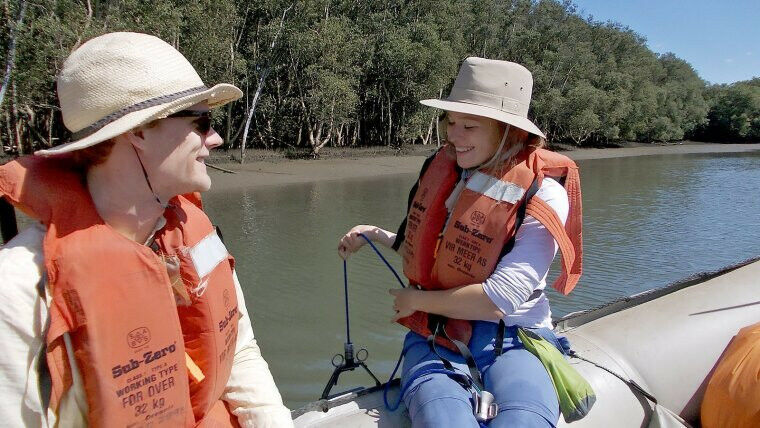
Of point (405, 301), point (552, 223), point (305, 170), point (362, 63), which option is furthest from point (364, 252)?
point (362, 63)

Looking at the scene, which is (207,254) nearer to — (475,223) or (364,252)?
(475,223)

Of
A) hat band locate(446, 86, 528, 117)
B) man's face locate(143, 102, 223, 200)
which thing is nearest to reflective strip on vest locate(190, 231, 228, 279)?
man's face locate(143, 102, 223, 200)

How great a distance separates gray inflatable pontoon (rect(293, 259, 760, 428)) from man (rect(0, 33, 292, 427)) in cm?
49

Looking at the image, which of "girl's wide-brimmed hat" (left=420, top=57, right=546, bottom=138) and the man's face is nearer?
the man's face

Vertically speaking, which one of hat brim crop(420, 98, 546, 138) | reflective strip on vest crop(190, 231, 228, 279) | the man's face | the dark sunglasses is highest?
hat brim crop(420, 98, 546, 138)

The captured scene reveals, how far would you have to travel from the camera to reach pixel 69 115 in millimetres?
1355

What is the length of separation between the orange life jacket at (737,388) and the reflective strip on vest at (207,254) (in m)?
1.96

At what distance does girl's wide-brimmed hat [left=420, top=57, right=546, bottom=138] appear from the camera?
2084 millimetres

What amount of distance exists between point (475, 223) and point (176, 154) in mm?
1144

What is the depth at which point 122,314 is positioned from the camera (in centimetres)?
132

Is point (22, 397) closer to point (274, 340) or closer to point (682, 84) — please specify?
point (274, 340)

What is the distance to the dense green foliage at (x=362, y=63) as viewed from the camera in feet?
44.1

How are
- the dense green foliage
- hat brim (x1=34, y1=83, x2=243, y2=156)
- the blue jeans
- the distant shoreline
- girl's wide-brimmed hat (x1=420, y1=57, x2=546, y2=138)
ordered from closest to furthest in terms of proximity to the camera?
hat brim (x1=34, y1=83, x2=243, y2=156) → the blue jeans → girl's wide-brimmed hat (x1=420, y1=57, x2=546, y2=138) → the dense green foliage → the distant shoreline

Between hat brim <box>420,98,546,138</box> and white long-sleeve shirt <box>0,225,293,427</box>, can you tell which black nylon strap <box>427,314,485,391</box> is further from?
white long-sleeve shirt <box>0,225,293,427</box>
